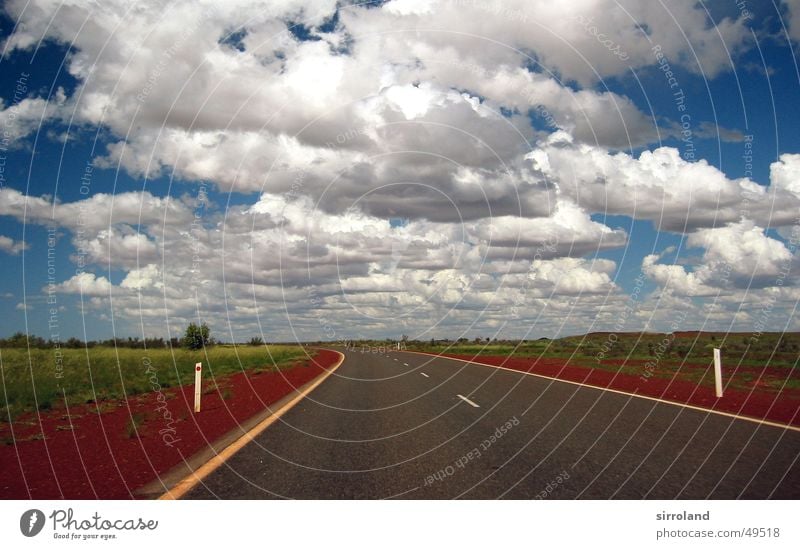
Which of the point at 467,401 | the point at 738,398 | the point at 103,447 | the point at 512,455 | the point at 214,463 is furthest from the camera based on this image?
the point at 738,398

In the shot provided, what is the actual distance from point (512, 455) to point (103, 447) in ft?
19.2

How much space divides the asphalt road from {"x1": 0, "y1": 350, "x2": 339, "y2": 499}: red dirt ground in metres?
0.97

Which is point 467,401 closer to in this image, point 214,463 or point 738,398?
point 738,398

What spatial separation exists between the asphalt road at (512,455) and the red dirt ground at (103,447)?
3.17 feet

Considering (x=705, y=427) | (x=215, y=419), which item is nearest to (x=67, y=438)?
(x=215, y=419)

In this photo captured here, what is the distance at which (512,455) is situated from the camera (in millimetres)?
7152

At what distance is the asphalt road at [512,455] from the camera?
552 cm

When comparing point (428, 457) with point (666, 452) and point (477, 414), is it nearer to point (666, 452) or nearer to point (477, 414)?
point (666, 452)

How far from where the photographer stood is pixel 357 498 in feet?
17.3

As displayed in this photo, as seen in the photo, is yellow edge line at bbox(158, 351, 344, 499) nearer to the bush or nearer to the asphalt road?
the asphalt road

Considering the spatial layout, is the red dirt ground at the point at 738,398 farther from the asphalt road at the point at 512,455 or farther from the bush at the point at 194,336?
the bush at the point at 194,336

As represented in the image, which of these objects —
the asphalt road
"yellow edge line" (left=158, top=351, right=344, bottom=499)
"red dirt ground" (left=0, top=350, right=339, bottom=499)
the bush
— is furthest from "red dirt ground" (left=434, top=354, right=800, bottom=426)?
the bush

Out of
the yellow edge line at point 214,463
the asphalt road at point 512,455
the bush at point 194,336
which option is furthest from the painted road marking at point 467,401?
the bush at point 194,336

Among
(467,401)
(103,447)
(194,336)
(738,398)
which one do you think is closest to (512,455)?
(103,447)
